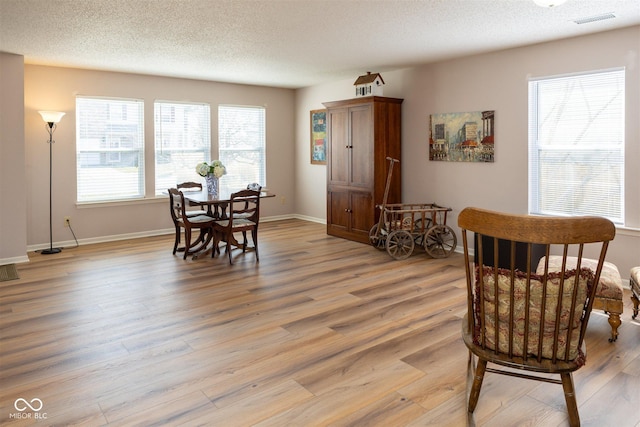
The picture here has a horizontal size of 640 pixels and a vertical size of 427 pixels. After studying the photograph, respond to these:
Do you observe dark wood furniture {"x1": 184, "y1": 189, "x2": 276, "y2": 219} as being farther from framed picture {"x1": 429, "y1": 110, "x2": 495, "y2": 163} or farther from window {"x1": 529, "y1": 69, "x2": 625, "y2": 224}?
window {"x1": 529, "y1": 69, "x2": 625, "y2": 224}

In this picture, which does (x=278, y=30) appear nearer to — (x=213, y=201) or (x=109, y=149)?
(x=213, y=201)

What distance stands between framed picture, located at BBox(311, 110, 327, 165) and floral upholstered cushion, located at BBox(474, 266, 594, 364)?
601 cm

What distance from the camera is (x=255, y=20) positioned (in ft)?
13.2

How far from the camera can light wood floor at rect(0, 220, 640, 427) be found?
2.26m

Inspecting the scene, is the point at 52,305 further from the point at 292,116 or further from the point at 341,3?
the point at 292,116

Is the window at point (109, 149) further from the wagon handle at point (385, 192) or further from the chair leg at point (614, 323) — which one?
the chair leg at point (614, 323)

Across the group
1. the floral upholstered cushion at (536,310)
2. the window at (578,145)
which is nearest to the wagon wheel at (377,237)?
the window at (578,145)

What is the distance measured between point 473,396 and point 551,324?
0.52 m

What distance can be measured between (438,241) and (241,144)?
12.7ft

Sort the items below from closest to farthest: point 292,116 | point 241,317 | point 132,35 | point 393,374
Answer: point 393,374 < point 241,317 < point 132,35 < point 292,116

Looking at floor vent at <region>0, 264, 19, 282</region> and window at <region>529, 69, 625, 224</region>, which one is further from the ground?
window at <region>529, 69, 625, 224</region>

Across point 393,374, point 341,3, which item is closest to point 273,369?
point 393,374

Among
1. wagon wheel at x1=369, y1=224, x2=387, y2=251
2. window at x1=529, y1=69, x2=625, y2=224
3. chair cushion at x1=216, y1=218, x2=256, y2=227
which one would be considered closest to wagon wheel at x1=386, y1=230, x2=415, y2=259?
wagon wheel at x1=369, y1=224, x2=387, y2=251

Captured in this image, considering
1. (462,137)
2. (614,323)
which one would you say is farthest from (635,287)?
(462,137)
